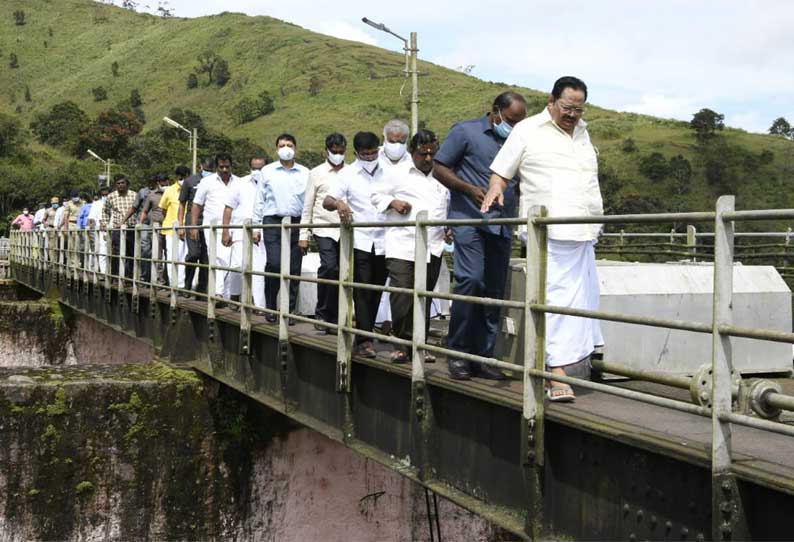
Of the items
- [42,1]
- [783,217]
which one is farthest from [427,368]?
[42,1]

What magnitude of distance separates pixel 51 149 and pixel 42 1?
3406 inches

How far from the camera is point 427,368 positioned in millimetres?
6188

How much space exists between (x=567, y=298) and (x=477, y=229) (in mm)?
923

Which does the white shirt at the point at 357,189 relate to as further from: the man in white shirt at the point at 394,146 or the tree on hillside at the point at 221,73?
the tree on hillside at the point at 221,73

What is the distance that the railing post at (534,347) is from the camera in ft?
15.3

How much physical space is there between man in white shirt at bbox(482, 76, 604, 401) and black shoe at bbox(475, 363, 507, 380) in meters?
0.52

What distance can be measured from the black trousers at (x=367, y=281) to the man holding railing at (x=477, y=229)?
3.58ft

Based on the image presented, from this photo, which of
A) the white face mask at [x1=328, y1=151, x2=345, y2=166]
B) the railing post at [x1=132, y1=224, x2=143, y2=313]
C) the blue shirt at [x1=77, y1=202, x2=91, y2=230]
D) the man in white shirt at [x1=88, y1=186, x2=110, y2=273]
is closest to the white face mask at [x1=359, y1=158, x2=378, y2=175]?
the white face mask at [x1=328, y1=151, x2=345, y2=166]

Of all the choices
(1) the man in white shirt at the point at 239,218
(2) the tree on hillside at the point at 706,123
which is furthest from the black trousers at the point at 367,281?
(2) the tree on hillside at the point at 706,123

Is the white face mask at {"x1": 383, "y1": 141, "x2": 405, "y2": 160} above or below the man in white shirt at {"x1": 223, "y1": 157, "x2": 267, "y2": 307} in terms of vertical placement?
above

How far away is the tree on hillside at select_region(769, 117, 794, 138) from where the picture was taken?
85938mm

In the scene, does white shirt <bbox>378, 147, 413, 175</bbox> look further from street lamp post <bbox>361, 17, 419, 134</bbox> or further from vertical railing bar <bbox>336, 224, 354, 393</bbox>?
street lamp post <bbox>361, 17, 419, 134</bbox>

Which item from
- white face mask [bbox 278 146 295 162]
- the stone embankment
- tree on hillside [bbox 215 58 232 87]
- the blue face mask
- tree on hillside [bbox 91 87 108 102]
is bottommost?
the stone embankment

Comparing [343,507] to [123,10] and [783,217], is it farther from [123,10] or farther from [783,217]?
[123,10]
